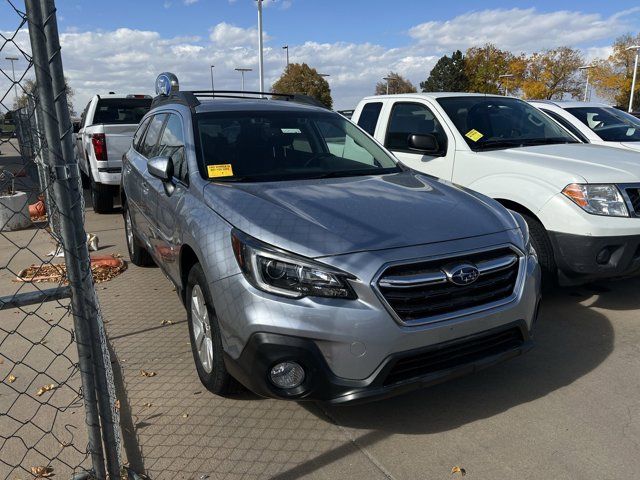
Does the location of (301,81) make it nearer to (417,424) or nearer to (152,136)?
(152,136)

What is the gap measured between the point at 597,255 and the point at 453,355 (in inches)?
74.4

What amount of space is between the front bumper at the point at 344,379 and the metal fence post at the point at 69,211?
0.69 m

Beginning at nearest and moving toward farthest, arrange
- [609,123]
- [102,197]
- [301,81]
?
[609,123]
[102,197]
[301,81]

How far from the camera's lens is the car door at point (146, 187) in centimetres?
429

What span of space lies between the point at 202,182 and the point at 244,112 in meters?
0.97

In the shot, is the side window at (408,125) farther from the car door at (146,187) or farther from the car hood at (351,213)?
the car door at (146,187)

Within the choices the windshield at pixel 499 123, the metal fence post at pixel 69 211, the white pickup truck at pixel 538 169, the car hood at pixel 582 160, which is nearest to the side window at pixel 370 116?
the white pickup truck at pixel 538 169

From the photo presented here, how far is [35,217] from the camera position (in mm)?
9000

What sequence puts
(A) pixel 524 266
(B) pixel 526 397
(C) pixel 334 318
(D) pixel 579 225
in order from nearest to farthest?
(C) pixel 334 318 → (A) pixel 524 266 → (B) pixel 526 397 → (D) pixel 579 225

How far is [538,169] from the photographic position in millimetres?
4250

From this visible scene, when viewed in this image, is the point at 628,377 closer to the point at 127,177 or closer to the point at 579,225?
the point at 579,225

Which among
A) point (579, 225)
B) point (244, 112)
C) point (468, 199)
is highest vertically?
point (244, 112)

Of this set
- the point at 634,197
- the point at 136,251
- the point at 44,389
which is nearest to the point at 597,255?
the point at 634,197

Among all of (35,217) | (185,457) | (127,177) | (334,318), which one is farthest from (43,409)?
(35,217)
